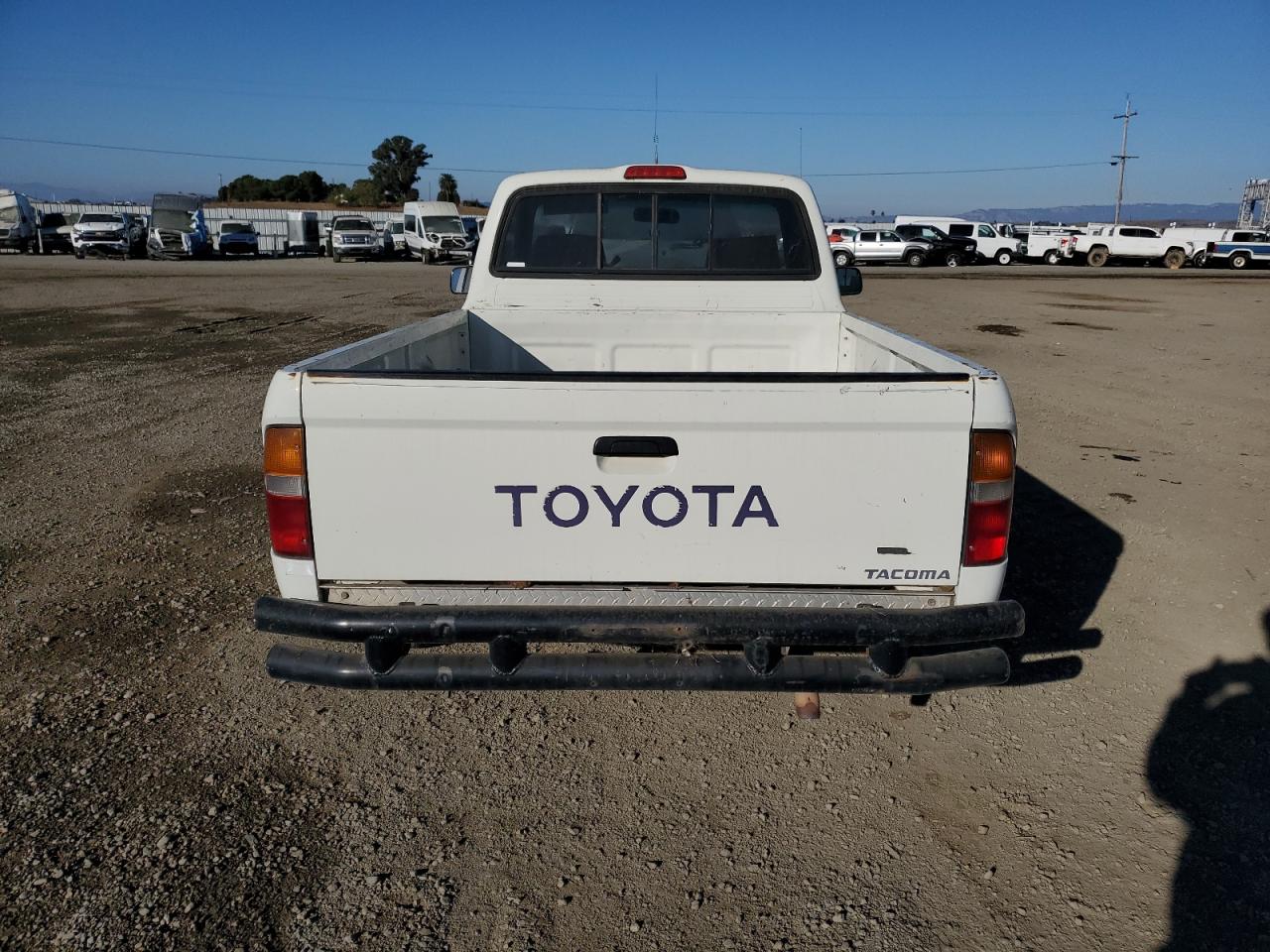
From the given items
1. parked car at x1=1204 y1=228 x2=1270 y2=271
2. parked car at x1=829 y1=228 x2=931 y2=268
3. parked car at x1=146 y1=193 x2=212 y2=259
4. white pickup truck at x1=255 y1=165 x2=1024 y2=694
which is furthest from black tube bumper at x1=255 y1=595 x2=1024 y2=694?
parked car at x1=1204 y1=228 x2=1270 y2=271

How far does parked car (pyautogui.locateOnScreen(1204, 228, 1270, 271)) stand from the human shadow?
4150 centimetres

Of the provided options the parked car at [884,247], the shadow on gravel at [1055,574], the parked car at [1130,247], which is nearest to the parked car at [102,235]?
the parked car at [884,247]

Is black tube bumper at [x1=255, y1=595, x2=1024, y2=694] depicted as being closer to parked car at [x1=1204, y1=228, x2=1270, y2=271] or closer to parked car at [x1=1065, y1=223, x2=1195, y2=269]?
parked car at [x1=1065, y1=223, x2=1195, y2=269]

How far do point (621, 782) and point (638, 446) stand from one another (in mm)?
1244

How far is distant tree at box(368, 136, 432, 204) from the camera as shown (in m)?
90.1

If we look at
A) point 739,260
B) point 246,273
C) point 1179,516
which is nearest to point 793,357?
point 739,260

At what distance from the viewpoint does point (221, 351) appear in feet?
40.5

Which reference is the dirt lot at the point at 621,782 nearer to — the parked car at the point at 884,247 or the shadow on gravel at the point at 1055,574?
the shadow on gravel at the point at 1055,574

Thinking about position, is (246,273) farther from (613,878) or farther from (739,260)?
(613,878)

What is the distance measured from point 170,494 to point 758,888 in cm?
497

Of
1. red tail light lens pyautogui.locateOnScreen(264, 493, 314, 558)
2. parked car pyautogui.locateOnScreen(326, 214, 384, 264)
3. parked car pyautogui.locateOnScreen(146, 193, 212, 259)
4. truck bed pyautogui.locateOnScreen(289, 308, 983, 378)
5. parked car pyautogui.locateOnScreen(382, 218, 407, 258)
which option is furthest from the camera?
parked car pyautogui.locateOnScreen(382, 218, 407, 258)

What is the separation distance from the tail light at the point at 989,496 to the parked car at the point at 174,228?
41.0 m

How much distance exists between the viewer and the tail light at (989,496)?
262cm

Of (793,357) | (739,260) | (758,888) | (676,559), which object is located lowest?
(758,888)
